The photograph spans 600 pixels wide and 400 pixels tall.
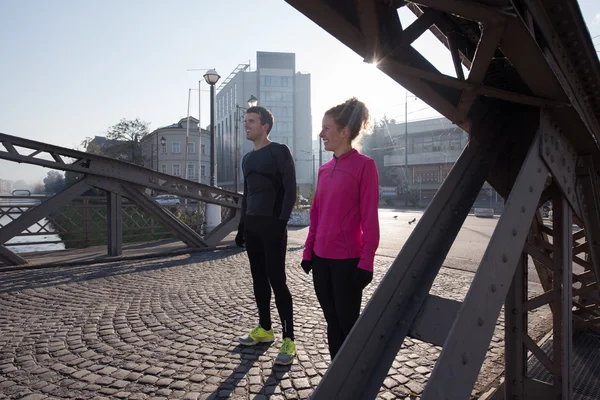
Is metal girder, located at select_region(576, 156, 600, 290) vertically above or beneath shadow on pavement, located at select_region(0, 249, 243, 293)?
above

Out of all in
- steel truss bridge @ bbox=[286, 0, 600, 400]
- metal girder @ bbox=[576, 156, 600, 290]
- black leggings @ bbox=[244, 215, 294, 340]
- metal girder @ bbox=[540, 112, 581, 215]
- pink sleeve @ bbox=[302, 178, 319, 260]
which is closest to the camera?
steel truss bridge @ bbox=[286, 0, 600, 400]

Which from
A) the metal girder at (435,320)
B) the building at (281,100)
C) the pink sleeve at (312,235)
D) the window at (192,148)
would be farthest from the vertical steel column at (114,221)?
the building at (281,100)

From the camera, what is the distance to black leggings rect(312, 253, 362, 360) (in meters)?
Answer: 2.23

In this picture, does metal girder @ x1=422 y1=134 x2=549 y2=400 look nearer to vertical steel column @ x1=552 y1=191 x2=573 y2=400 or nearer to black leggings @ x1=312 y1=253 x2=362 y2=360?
vertical steel column @ x1=552 y1=191 x2=573 y2=400

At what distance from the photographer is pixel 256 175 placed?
340cm

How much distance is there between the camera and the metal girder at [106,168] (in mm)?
6633

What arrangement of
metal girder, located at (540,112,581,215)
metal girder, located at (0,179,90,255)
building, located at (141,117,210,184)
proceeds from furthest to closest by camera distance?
building, located at (141,117,210,184) < metal girder, located at (0,179,90,255) < metal girder, located at (540,112,581,215)

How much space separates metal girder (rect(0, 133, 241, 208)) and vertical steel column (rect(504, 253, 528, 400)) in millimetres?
7471

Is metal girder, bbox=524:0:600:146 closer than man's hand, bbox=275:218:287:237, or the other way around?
metal girder, bbox=524:0:600:146

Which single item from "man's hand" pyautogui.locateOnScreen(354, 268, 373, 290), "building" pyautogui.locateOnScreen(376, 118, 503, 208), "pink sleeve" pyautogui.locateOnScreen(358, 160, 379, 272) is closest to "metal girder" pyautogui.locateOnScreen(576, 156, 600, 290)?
"pink sleeve" pyautogui.locateOnScreen(358, 160, 379, 272)

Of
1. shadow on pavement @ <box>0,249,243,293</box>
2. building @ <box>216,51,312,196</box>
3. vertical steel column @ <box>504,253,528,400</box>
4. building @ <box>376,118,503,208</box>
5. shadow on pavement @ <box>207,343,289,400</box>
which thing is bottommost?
shadow on pavement @ <box>0,249,243,293</box>

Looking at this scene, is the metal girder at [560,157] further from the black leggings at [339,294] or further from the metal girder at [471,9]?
the black leggings at [339,294]

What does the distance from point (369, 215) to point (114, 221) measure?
7.16 metres

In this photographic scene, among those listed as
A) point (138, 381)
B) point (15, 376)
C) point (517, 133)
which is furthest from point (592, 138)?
point (15, 376)
